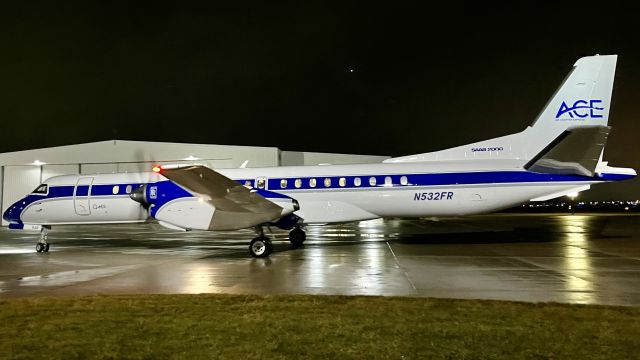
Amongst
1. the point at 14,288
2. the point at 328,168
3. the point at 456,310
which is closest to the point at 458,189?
the point at 328,168

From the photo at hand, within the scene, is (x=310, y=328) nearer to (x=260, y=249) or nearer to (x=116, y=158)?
(x=260, y=249)

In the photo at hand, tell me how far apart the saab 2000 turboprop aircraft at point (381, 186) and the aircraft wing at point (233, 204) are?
32 millimetres

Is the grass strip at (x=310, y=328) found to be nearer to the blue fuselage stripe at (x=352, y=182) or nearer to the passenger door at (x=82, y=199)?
the blue fuselage stripe at (x=352, y=182)

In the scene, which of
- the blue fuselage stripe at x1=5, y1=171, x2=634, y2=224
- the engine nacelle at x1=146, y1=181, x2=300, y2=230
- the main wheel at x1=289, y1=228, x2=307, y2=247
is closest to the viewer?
the engine nacelle at x1=146, y1=181, x2=300, y2=230

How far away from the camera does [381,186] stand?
18.1 meters

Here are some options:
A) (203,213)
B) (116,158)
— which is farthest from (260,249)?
(116,158)

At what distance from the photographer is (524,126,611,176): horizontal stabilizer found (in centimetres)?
1486

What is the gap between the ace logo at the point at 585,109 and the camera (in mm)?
17359

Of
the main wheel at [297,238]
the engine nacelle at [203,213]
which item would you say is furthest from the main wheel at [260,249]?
the main wheel at [297,238]

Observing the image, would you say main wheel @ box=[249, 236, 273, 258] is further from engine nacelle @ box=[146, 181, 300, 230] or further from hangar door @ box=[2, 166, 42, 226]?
hangar door @ box=[2, 166, 42, 226]

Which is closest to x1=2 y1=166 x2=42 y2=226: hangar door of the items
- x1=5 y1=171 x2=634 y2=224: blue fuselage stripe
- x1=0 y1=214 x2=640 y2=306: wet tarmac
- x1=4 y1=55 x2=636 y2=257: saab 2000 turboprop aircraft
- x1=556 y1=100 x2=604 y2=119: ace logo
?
x1=5 y1=171 x2=634 y2=224: blue fuselage stripe

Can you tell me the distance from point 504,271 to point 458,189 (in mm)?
5804

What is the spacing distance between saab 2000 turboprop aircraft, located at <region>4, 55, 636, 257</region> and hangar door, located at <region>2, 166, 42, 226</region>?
86.5 feet

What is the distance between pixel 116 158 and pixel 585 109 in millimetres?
36930
